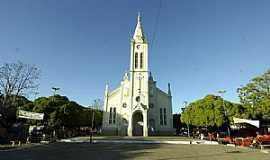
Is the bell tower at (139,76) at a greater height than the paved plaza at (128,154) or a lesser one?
greater

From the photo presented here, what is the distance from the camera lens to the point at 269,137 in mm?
27828

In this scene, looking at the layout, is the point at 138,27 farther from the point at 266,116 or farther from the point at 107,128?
the point at 266,116

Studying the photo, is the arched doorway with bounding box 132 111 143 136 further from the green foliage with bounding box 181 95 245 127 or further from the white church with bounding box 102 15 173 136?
the green foliage with bounding box 181 95 245 127

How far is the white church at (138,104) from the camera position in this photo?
54.5m

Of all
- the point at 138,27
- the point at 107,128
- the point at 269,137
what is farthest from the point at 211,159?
the point at 138,27

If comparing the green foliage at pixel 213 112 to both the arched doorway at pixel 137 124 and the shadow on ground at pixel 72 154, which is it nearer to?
the arched doorway at pixel 137 124

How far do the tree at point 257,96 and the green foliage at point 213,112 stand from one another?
479cm

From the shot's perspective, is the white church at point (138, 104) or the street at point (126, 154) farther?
the white church at point (138, 104)

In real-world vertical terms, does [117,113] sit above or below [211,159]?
above

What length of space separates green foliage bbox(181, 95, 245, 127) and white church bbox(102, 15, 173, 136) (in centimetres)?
551

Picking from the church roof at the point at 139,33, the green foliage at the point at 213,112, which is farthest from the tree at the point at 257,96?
the church roof at the point at 139,33

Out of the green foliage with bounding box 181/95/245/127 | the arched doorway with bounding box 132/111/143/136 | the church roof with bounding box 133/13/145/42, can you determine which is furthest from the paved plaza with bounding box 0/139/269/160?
the church roof with bounding box 133/13/145/42

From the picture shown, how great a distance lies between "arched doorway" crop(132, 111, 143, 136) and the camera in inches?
2165

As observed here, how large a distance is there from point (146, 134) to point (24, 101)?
1114 inches
